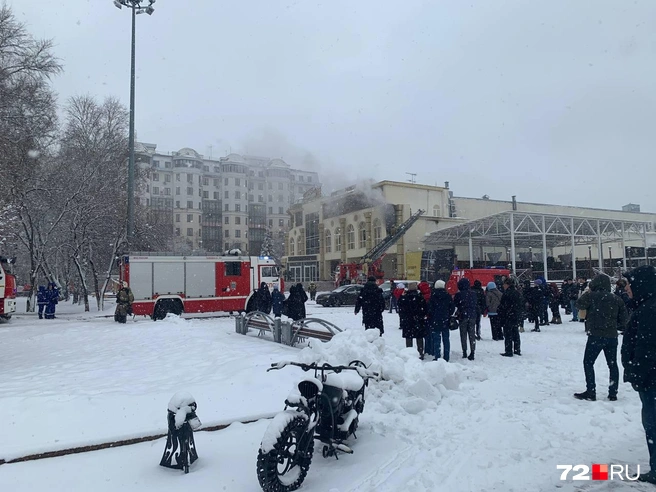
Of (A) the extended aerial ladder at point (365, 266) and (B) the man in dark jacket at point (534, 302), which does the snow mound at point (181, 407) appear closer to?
(B) the man in dark jacket at point (534, 302)

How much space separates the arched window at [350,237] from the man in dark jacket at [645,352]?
147 feet

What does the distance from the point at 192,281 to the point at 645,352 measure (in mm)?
18823

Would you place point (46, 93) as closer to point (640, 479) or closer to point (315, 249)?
point (640, 479)

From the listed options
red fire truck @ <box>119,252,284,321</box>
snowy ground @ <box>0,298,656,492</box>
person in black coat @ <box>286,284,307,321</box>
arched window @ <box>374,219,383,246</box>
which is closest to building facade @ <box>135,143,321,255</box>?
arched window @ <box>374,219,383,246</box>

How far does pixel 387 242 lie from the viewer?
37.2 m

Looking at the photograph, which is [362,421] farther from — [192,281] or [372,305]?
[192,281]

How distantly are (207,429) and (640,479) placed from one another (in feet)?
15.1

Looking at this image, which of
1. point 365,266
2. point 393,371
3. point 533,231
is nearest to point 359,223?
point 365,266

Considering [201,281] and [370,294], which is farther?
[201,281]

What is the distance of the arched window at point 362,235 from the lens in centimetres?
4756

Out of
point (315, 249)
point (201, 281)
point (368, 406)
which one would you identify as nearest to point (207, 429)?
A: point (368, 406)

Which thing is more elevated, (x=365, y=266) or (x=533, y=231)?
(x=533, y=231)

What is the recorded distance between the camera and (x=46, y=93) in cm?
1986

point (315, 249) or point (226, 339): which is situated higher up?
point (315, 249)
